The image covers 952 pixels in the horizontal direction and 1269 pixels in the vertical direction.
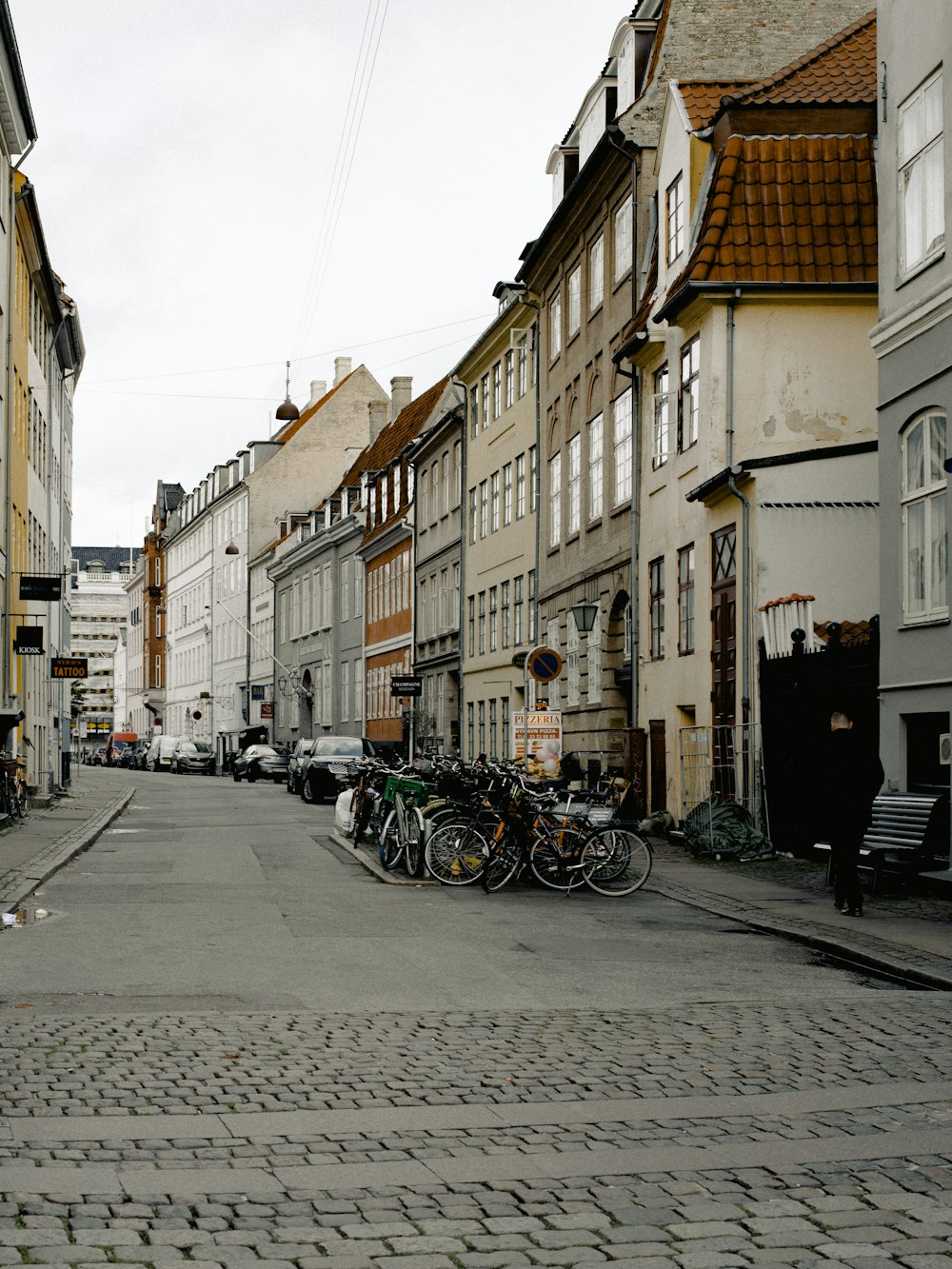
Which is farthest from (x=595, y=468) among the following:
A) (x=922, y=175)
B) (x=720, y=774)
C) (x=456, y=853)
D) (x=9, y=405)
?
(x=456, y=853)

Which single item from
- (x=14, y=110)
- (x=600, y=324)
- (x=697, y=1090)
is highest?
(x=14, y=110)

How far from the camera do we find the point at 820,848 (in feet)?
60.2

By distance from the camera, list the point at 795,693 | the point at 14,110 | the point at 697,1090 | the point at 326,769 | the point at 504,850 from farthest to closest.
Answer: the point at 326,769 → the point at 14,110 → the point at 795,693 → the point at 504,850 → the point at 697,1090

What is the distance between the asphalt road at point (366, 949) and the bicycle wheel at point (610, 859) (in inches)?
8.3

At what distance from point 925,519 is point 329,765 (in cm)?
Result: 2566

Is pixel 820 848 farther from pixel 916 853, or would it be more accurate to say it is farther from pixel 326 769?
pixel 326 769

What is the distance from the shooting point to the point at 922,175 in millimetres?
17438

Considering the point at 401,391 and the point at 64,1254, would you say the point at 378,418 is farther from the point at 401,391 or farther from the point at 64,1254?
the point at 64,1254

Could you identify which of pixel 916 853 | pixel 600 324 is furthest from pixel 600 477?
pixel 916 853

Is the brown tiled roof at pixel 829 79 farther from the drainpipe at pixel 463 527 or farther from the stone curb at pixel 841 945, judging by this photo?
the drainpipe at pixel 463 527

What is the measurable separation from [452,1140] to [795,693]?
14624 mm

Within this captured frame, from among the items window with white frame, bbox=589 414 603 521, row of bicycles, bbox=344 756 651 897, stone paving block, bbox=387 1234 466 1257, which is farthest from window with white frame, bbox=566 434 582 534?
stone paving block, bbox=387 1234 466 1257

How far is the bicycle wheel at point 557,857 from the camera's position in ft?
56.6

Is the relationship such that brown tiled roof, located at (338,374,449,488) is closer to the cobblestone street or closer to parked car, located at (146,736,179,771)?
parked car, located at (146,736,179,771)
